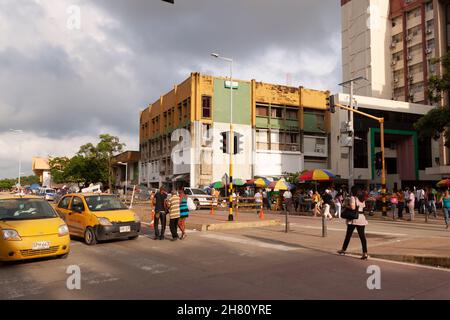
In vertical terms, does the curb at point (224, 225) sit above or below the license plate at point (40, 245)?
below

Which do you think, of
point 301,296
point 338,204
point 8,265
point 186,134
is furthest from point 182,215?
point 186,134

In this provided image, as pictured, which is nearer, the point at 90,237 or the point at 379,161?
the point at 90,237

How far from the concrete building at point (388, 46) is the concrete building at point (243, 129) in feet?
66.0

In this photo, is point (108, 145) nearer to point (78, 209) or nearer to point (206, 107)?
point (206, 107)

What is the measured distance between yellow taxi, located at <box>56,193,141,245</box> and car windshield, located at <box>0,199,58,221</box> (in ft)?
5.98

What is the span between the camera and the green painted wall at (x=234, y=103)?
45094 mm

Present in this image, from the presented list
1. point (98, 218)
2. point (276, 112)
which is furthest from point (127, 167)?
point (98, 218)

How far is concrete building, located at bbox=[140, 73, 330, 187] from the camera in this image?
144ft

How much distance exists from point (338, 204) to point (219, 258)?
1483cm

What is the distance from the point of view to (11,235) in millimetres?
8594

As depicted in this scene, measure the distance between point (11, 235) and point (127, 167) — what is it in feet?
203

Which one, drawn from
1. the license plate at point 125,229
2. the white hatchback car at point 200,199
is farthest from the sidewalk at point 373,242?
the white hatchback car at point 200,199

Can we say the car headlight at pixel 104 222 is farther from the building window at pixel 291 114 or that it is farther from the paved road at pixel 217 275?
the building window at pixel 291 114

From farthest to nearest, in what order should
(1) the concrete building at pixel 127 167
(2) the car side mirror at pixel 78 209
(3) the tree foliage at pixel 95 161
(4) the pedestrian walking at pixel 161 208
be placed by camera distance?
(1) the concrete building at pixel 127 167
(3) the tree foliage at pixel 95 161
(4) the pedestrian walking at pixel 161 208
(2) the car side mirror at pixel 78 209
